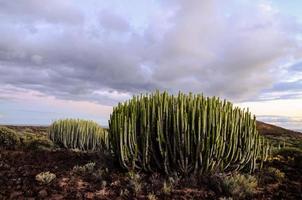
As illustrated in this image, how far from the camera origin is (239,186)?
8172 mm

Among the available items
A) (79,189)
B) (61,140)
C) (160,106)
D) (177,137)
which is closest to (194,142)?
(177,137)

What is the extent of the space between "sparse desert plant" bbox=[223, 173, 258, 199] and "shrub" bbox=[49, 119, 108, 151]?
9.75 metres

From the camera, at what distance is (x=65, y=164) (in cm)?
1012

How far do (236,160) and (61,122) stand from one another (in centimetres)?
1058

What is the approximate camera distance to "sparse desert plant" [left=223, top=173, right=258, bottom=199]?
26.3 ft

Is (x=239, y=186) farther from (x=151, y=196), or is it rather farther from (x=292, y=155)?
(x=292, y=155)

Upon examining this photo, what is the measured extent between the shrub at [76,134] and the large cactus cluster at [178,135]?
8367 mm

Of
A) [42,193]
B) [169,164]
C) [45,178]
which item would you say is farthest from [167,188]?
[45,178]

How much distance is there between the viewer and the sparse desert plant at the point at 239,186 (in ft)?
26.3

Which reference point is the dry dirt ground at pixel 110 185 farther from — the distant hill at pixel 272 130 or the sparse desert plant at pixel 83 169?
the distant hill at pixel 272 130

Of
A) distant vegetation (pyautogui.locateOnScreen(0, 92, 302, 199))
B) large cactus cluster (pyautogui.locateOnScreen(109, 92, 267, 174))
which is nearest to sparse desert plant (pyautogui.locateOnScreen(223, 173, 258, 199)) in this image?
distant vegetation (pyautogui.locateOnScreen(0, 92, 302, 199))

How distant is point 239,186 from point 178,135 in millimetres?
1634

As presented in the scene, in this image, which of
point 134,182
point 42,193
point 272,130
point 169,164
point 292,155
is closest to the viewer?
point 42,193

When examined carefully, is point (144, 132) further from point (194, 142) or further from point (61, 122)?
point (61, 122)
